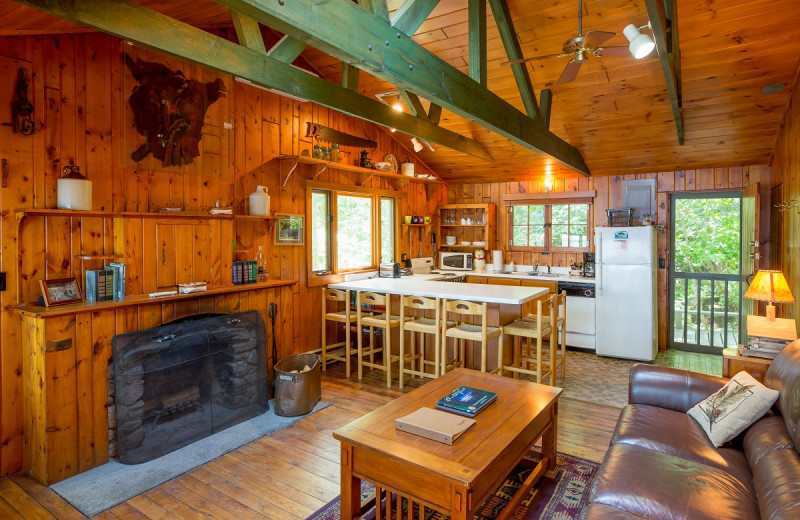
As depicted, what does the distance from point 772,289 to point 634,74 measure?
2.13 m

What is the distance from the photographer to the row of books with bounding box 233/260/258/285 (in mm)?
3922

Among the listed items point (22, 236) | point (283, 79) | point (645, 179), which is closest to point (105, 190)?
point (22, 236)

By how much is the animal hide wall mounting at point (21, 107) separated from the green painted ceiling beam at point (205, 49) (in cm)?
127

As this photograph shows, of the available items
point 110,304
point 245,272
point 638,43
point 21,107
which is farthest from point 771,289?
point 21,107

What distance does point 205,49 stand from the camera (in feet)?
7.65

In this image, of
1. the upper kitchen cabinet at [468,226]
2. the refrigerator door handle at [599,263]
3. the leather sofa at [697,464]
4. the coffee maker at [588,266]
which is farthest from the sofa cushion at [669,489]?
the upper kitchen cabinet at [468,226]

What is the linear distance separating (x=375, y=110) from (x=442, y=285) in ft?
6.45

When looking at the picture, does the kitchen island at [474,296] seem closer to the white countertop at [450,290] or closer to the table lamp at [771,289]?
the white countertop at [450,290]

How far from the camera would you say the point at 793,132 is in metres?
3.55

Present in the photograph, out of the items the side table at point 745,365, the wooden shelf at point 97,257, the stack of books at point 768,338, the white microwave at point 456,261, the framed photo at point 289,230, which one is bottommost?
the side table at point 745,365

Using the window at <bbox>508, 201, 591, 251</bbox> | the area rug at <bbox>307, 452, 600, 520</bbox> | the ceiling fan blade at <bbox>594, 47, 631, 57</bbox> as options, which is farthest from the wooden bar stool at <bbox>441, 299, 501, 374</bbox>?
the window at <bbox>508, 201, 591, 251</bbox>

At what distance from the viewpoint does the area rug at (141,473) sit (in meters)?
2.58

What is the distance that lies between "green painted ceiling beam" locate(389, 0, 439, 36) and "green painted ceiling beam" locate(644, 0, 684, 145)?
4.09 feet

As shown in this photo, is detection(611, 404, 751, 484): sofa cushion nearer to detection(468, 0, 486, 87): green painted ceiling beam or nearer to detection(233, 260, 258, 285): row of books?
detection(468, 0, 486, 87): green painted ceiling beam
